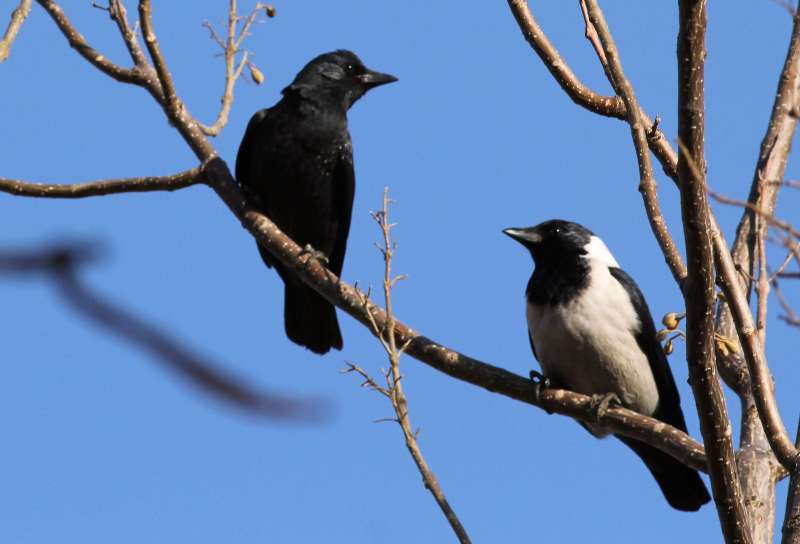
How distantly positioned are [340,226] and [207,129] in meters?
1.67

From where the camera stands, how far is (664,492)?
16.7ft

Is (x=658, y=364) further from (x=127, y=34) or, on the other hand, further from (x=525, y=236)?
(x=127, y=34)

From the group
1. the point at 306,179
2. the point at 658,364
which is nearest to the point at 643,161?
the point at 658,364

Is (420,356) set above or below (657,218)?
below

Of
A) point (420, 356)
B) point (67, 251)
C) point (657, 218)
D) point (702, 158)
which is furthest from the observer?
point (420, 356)

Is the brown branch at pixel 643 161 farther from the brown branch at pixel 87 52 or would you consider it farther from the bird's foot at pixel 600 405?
the brown branch at pixel 87 52

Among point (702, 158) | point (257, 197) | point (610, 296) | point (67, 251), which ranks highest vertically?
point (257, 197)

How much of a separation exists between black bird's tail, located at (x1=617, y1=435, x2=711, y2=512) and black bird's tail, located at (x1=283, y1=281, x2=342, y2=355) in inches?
71.1

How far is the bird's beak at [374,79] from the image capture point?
627cm

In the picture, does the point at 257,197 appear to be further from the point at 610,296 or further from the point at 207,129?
the point at 610,296

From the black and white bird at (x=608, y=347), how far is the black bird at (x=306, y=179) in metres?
1.22

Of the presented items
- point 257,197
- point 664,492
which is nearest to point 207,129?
point 257,197

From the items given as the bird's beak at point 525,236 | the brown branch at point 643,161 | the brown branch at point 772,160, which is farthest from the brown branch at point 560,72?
the bird's beak at point 525,236

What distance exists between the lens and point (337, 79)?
613 centimetres
